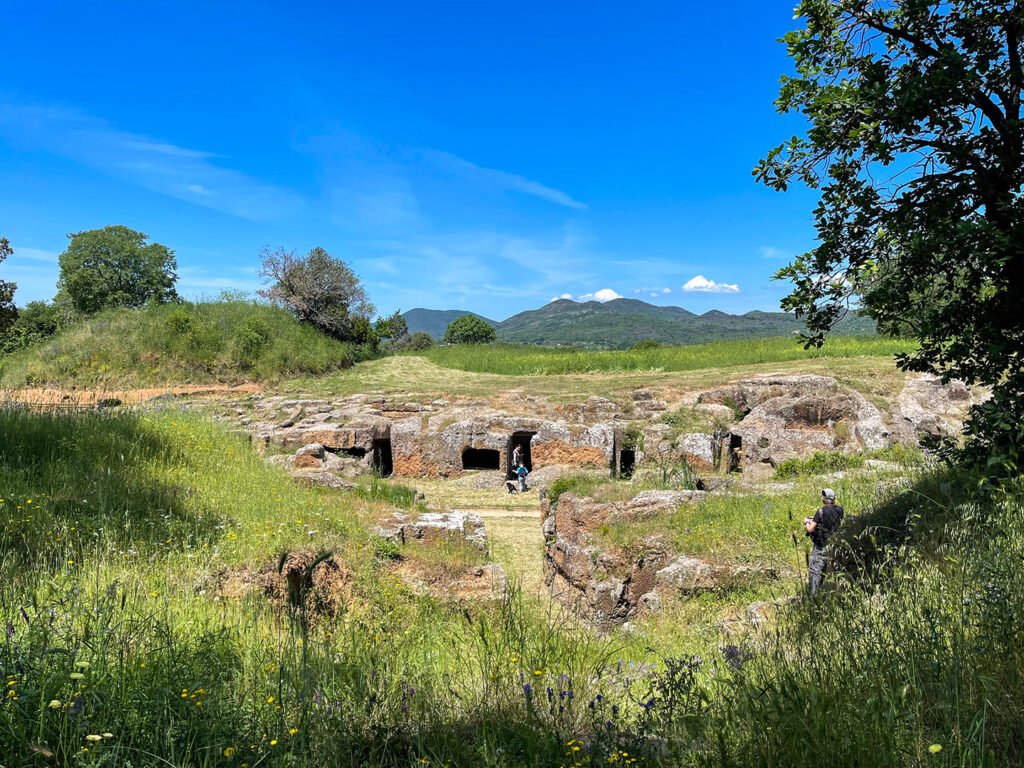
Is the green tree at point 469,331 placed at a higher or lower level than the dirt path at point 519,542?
higher

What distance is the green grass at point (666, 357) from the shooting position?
23.7m

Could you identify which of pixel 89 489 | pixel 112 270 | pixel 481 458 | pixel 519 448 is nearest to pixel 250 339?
pixel 481 458

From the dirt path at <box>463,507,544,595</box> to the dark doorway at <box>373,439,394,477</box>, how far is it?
4471mm

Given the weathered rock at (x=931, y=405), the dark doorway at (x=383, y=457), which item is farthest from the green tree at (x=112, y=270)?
the weathered rock at (x=931, y=405)

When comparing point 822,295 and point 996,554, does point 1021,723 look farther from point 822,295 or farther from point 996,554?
point 822,295

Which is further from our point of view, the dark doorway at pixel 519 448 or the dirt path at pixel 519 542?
the dark doorway at pixel 519 448

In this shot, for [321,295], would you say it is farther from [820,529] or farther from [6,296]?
[820,529]

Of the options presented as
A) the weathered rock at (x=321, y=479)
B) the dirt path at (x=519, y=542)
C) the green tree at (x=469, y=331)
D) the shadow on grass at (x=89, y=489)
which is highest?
the green tree at (x=469, y=331)

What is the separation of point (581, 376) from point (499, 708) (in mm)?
20986

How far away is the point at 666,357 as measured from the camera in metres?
26.0

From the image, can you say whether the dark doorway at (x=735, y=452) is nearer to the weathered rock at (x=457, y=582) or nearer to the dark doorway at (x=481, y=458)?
the dark doorway at (x=481, y=458)

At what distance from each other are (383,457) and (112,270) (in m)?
41.2

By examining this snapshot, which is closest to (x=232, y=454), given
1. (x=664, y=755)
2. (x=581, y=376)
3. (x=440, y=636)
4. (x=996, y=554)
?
(x=440, y=636)

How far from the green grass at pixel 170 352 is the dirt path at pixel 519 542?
1481 cm
